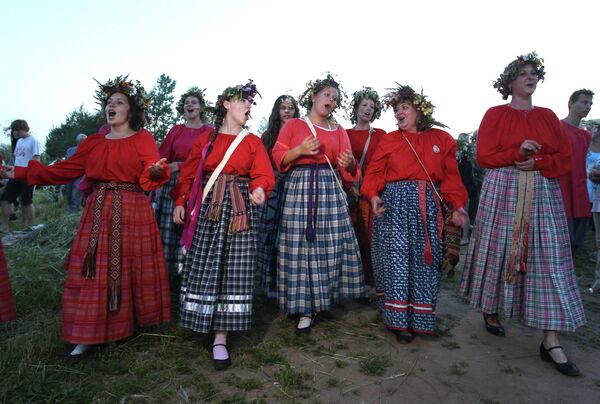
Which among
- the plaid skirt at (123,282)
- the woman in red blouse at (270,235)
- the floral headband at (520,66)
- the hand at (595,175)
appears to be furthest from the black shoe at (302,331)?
the hand at (595,175)

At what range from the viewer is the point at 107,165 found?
3461 millimetres

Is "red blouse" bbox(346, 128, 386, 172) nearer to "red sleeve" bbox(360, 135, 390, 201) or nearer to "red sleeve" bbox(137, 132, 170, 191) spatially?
"red sleeve" bbox(360, 135, 390, 201)

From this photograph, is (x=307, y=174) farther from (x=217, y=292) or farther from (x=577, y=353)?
(x=577, y=353)

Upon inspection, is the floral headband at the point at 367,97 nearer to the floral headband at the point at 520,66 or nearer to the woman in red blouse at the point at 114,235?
the floral headband at the point at 520,66

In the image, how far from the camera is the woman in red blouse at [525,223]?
352 cm

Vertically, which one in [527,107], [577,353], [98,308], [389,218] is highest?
[527,107]

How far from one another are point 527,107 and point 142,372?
12.6 ft

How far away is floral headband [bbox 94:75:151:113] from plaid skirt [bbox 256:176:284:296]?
5.06 ft

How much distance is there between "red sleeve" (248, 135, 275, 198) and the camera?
3547 mm

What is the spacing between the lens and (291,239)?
4023mm

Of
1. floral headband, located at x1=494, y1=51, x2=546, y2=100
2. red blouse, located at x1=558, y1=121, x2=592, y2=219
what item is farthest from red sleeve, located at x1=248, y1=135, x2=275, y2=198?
red blouse, located at x1=558, y1=121, x2=592, y2=219

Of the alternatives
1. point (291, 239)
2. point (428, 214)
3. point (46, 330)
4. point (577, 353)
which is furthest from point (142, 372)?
point (577, 353)

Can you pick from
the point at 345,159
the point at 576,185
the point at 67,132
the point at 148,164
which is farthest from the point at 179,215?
the point at 67,132

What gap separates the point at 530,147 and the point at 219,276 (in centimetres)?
269
